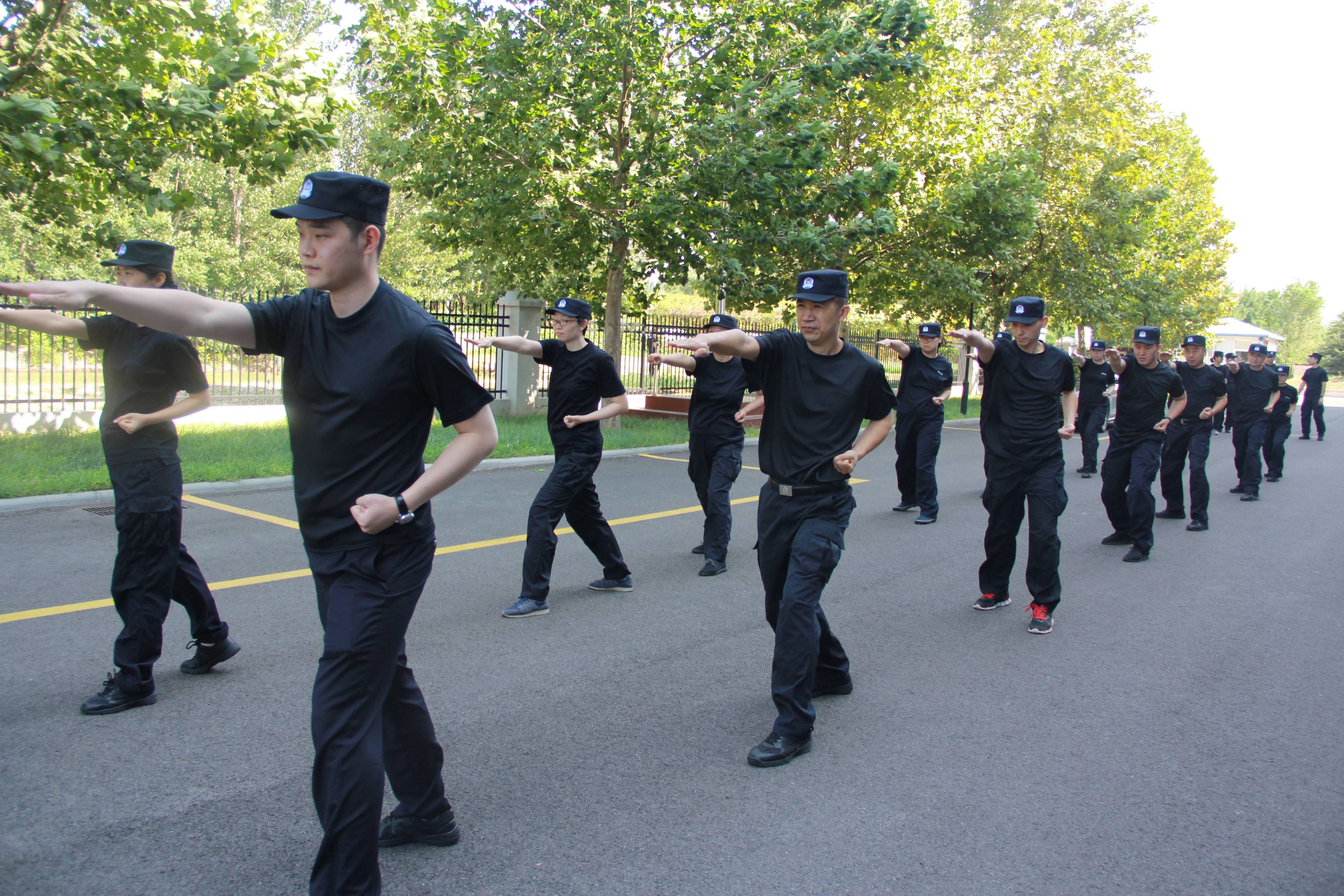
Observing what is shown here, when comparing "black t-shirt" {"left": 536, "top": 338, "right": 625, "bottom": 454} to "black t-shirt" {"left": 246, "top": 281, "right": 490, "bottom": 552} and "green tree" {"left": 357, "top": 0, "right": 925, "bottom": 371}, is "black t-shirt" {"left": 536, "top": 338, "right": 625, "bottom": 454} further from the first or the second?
"green tree" {"left": 357, "top": 0, "right": 925, "bottom": 371}

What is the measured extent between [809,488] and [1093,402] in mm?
11592

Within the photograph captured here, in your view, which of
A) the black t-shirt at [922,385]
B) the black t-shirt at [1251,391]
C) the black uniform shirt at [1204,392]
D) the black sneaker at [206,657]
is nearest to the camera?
the black sneaker at [206,657]

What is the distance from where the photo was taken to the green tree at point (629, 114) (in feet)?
48.2

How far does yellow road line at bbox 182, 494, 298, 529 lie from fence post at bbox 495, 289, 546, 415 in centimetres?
953

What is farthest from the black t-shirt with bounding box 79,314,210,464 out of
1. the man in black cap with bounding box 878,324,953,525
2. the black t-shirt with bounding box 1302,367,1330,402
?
the black t-shirt with bounding box 1302,367,1330,402

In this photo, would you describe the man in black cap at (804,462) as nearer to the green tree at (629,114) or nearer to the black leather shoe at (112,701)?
the black leather shoe at (112,701)

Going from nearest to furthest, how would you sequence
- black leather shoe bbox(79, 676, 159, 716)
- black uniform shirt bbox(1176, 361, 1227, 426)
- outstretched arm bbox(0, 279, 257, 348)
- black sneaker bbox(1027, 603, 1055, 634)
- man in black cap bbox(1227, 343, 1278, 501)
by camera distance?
outstretched arm bbox(0, 279, 257, 348), black leather shoe bbox(79, 676, 159, 716), black sneaker bbox(1027, 603, 1055, 634), black uniform shirt bbox(1176, 361, 1227, 426), man in black cap bbox(1227, 343, 1278, 501)

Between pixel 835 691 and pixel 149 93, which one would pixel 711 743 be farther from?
pixel 149 93

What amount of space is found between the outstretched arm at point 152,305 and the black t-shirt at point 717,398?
518 centimetres

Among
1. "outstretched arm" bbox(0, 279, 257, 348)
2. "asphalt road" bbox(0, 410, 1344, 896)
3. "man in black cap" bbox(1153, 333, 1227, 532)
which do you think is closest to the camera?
"outstretched arm" bbox(0, 279, 257, 348)

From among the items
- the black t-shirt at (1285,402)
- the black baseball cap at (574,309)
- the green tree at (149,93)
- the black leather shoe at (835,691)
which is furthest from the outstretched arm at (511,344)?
the black t-shirt at (1285,402)

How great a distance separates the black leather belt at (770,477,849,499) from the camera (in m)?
4.26

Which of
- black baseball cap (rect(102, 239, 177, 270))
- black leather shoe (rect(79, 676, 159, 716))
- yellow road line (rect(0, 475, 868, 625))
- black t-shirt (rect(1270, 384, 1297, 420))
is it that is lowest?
black leather shoe (rect(79, 676, 159, 716))

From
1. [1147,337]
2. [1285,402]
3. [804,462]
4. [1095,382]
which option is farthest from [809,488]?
[1285,402]
